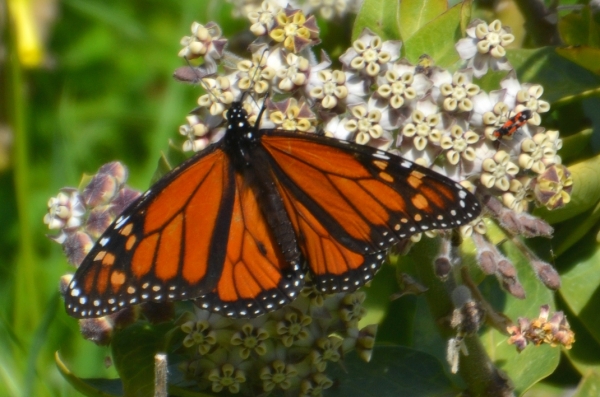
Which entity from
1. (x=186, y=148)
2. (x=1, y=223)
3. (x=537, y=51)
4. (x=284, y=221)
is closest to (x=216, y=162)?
(x=186, y=148)

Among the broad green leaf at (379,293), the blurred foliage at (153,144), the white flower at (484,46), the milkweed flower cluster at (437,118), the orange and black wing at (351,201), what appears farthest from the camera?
the broad green leaf at (379,293)

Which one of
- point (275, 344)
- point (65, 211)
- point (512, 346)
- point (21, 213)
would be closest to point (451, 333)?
point (512, 346)

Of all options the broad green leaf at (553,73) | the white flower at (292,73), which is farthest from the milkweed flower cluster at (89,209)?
the broad green leaf at (553,73)

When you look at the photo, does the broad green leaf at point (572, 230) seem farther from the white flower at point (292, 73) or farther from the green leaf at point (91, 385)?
the green leaf at point (91, 385)

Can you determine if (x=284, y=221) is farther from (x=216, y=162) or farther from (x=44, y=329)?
(x=44, y=329)

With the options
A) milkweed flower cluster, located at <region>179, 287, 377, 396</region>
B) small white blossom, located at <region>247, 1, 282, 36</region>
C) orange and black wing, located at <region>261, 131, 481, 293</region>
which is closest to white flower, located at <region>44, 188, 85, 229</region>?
milkweed flower cluster, located at <region>179, 287, 377, 396</region>

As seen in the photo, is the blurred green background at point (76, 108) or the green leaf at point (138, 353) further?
the blurred green background at point (76, 108)
